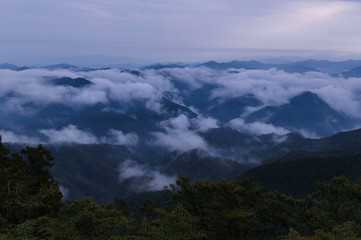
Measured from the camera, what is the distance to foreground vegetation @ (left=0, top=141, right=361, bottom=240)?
1948 cm

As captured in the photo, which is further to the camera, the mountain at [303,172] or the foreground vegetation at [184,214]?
the mountain at [303,172]

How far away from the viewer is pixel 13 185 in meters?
26.0

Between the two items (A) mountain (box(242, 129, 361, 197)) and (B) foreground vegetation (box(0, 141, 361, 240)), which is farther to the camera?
(A) mountain (box(242, 129, 361, 197))

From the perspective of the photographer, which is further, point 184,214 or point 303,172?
point 303,172

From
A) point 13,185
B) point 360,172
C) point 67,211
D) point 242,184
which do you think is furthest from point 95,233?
point 360,172

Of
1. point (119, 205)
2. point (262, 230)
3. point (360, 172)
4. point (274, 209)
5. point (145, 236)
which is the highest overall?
point (145, 236)

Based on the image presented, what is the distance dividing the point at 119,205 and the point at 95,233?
23465mm

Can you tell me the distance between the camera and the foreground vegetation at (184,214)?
1948cm

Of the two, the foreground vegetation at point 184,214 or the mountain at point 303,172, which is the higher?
the foreground vegetation at point 184,214

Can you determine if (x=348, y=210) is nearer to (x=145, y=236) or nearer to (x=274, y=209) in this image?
(x=274, y=209)

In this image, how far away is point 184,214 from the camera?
22688 mm

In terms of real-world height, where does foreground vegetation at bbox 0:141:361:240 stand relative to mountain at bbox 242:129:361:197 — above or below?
above

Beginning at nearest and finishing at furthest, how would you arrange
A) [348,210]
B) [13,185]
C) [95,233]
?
[95,233]
[13,185]
[348,210]

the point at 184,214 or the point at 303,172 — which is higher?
the point at 184,214
